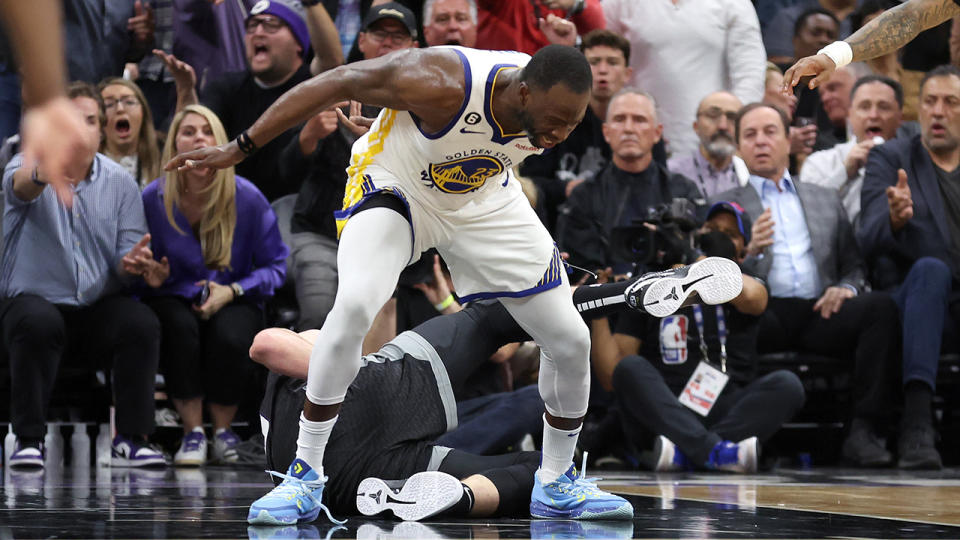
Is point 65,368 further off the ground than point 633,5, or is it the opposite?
point 633,5

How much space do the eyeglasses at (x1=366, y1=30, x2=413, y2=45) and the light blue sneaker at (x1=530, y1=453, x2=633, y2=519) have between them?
3.74 m

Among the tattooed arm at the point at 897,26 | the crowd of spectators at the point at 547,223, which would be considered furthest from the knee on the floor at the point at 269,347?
the tattooed arm at the point at 897,26

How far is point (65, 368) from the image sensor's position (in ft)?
21.8

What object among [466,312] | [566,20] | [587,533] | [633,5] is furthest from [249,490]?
[633,5]

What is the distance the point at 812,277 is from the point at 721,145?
3.20 ft

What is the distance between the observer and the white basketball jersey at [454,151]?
373 cm

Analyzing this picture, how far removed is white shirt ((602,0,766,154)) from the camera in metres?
8.12

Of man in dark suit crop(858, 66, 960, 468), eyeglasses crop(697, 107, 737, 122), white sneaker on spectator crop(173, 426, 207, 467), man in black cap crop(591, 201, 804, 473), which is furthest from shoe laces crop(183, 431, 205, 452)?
man in dark suit crop(858, 66, 960, 468)

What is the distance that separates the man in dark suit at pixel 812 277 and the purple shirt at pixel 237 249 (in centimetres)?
258

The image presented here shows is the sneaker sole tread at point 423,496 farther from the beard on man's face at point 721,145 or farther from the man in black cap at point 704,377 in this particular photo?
the beard on man's face at point 721,145

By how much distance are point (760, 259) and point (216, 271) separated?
3030mm

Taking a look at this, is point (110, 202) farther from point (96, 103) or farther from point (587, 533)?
point (587, 533)

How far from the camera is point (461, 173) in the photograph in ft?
12.5

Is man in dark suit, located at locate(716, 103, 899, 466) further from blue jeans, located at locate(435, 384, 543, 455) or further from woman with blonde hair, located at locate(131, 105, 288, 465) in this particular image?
woman with blonde hair, located at locate(131, 105, 288, 465)
